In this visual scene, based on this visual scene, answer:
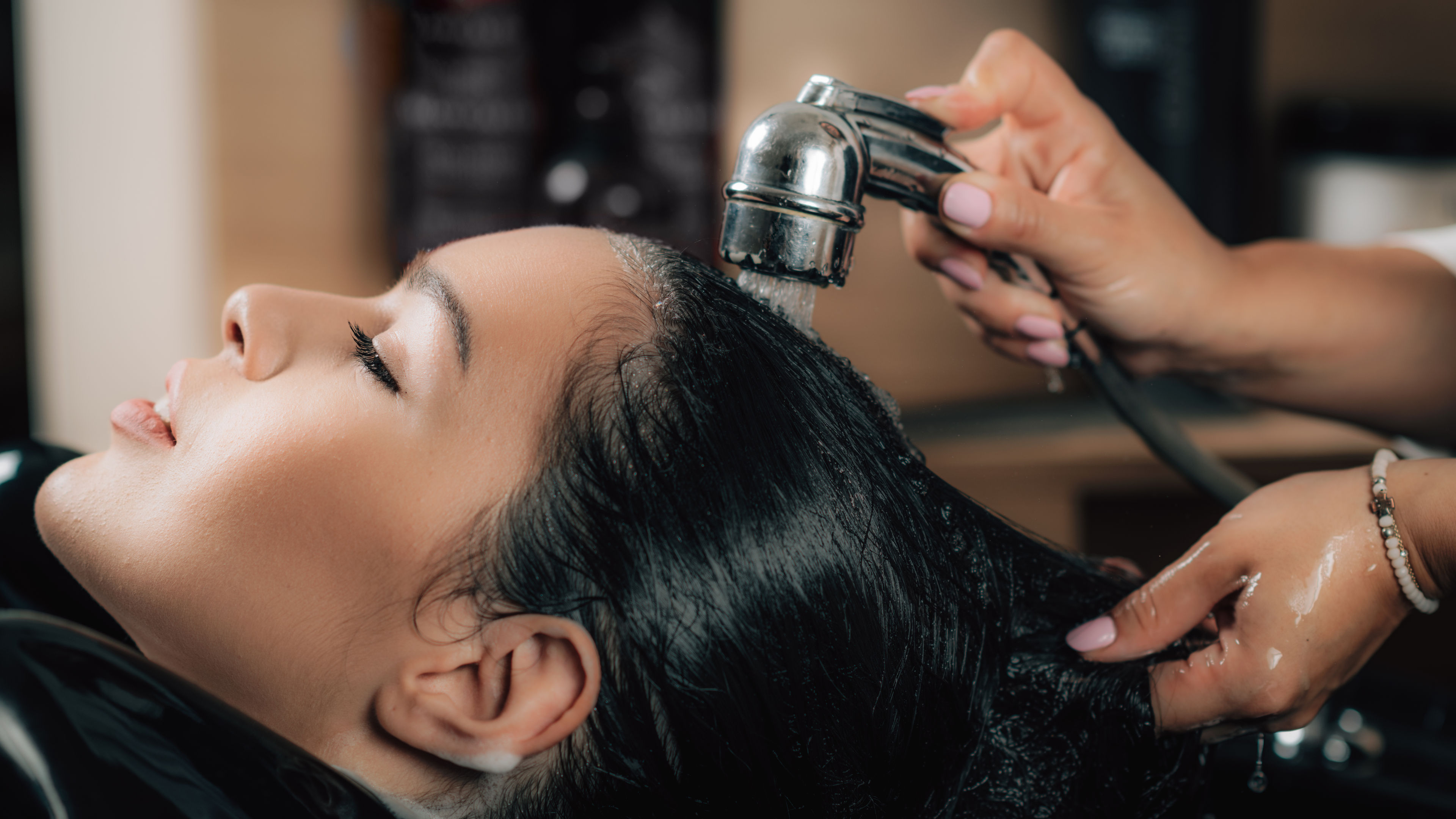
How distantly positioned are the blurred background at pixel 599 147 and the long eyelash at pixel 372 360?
3.69 feet

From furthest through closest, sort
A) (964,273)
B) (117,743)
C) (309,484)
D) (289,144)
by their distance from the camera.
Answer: (289,144)
(964,273)
(309,484)
(117,743)

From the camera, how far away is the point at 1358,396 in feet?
3.15

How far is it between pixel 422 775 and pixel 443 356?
0.27m

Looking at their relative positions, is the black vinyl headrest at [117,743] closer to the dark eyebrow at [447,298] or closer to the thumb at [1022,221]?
the dark eyebrow at [447,298]

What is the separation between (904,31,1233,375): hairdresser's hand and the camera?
33.2 inches

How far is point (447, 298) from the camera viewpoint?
2.14 feet

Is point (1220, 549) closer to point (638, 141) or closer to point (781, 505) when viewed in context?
point (781, 505)

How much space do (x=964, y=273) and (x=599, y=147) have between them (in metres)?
1.52

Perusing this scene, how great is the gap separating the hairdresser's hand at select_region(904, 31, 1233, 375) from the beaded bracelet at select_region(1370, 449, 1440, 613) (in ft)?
0.95

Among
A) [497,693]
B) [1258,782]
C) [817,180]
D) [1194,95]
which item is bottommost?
[1258,782]

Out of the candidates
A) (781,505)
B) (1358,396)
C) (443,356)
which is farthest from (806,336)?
(1358,396)

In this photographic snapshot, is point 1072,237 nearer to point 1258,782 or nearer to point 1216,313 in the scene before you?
point 1216,313

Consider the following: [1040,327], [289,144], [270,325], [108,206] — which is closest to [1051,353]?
[1040,327]

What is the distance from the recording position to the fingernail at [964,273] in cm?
89
